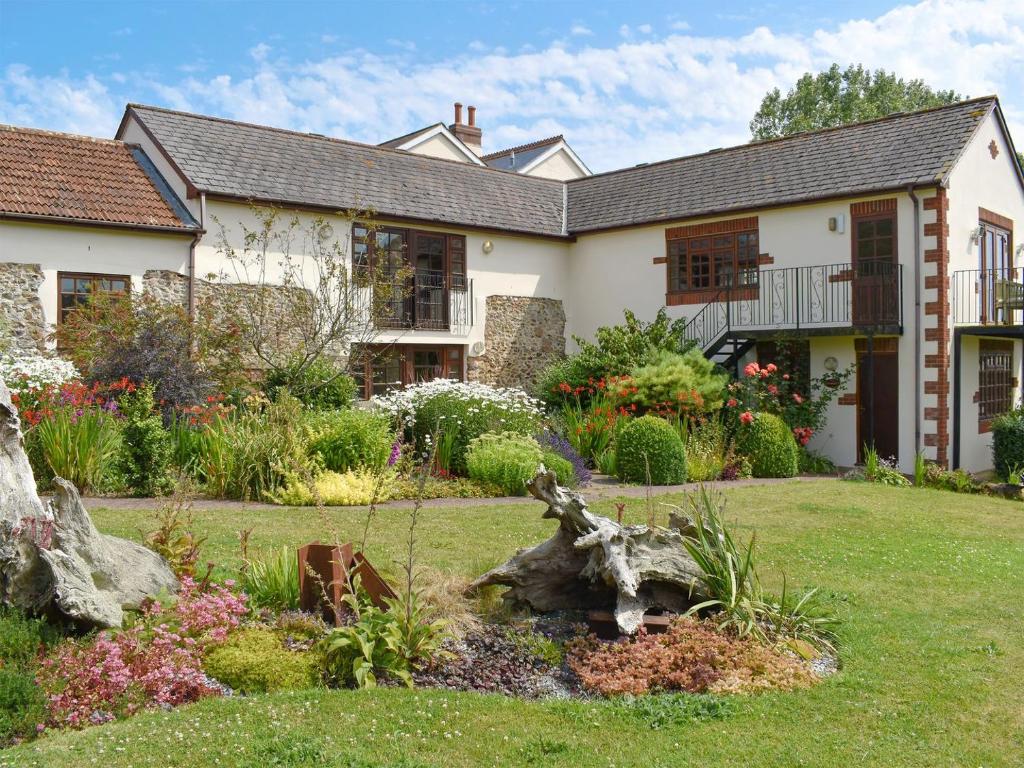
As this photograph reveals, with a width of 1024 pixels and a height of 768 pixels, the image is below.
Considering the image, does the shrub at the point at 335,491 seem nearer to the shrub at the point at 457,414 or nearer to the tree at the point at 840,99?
the shrub at the point at 457,414

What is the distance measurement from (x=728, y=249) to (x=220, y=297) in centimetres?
1061

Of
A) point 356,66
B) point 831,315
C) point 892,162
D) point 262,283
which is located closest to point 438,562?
point 356,66

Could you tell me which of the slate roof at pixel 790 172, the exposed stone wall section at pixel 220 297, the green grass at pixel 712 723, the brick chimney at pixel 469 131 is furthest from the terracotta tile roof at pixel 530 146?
the green grass at pixel 712 723

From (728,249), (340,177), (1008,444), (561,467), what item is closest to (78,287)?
(340,177)

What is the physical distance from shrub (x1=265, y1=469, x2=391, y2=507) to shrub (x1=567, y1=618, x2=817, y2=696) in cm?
573

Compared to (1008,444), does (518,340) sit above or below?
above

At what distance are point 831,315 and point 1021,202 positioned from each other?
6215 millimetres

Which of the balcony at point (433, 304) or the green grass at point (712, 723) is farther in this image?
the balcony at point (433, 304)

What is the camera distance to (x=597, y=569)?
6.32 m

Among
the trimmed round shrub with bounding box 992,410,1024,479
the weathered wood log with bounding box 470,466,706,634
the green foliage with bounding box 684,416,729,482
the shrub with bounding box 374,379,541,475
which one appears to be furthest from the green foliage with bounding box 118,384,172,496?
the trimmed round shrub with bounding box 992,410,1024,479

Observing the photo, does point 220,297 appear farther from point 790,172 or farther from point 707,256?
point 790,172

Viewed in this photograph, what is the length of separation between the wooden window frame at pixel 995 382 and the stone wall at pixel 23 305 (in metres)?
17.8

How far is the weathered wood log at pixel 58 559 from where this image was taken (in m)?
5.46

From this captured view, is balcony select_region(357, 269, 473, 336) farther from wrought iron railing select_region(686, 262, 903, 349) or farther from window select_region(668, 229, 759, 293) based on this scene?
wrought iron railing select_region(686, 262, 903, 349)
